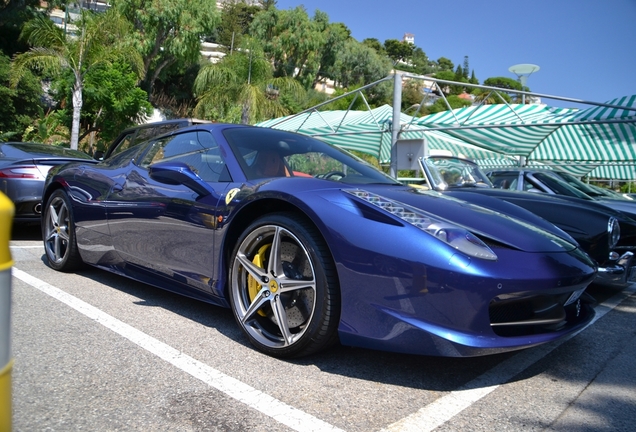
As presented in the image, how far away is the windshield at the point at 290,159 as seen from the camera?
3.17 meters

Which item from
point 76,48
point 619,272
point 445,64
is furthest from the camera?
point 445,64

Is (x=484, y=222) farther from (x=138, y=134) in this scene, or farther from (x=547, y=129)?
(x=547, y=129)

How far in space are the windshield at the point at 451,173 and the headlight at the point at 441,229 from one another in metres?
2.78

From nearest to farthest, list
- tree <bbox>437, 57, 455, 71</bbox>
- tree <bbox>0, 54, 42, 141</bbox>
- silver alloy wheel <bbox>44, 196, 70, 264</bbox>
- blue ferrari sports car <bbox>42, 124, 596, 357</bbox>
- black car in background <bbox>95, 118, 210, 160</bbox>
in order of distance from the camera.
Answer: blue ferrari sports car <bbox>42, 124, 596, 357</bbox> → silver alloy wheel <bbox>44, 196, 70, 264</bbox> → black car in background <bbox>95, 118, 210, 160</bbox> → tree <bbox>0, 54, 42, 141</bbox> → tree <bbox>437, 57, 455, 71</bbox>

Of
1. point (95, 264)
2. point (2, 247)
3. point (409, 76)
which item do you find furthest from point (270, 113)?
point (2, 247)

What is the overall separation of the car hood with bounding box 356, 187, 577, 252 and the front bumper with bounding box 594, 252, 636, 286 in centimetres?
152

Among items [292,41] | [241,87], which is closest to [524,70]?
[241,87]

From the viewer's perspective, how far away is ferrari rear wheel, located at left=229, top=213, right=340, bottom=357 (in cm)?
243

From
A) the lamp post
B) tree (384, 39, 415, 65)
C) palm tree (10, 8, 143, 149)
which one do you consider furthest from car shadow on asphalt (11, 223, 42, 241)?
tree (384, 39, 415, 65)

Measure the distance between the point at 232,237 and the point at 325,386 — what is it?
0.98 metres

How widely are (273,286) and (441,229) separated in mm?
897

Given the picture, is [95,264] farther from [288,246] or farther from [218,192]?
[288,246]

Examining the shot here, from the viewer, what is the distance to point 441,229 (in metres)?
2.33

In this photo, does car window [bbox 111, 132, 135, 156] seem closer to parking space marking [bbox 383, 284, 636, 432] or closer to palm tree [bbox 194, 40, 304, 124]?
parking space marking [bbox 383, 284, 636, 432]
